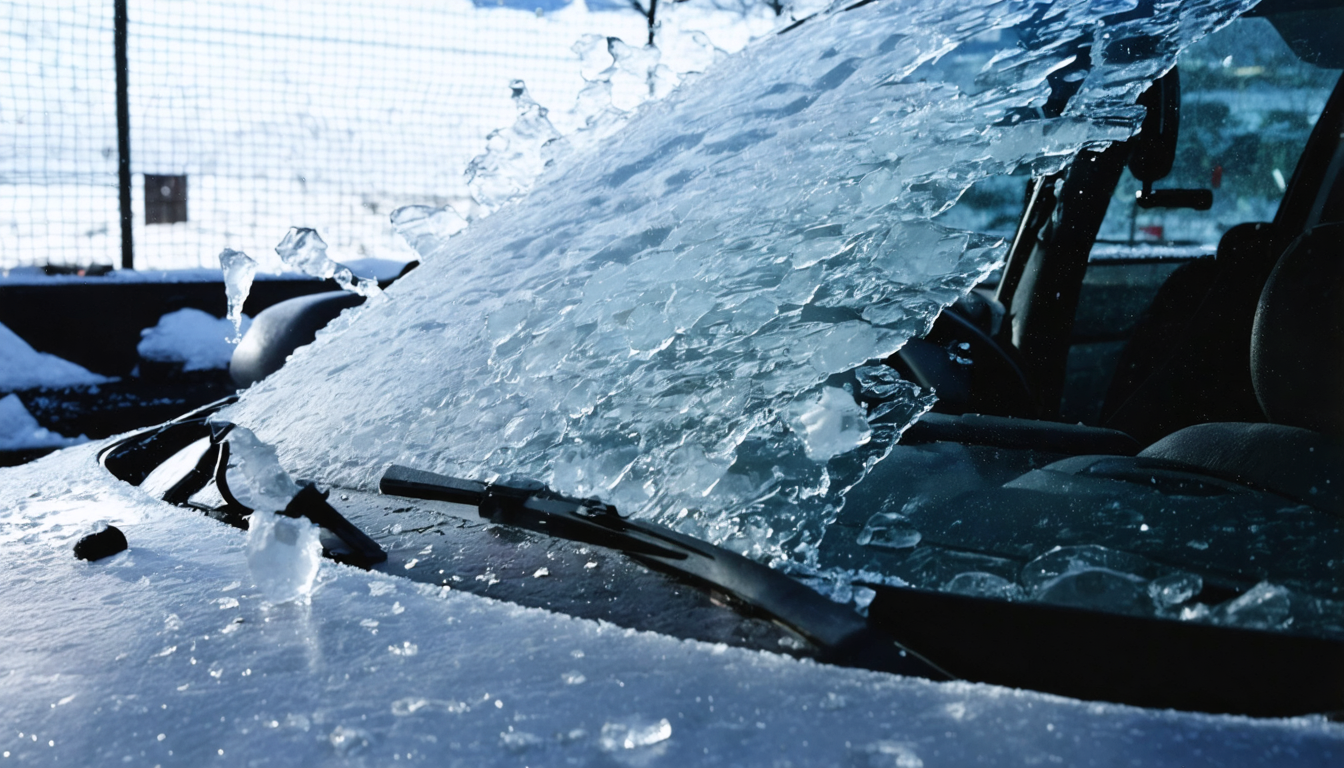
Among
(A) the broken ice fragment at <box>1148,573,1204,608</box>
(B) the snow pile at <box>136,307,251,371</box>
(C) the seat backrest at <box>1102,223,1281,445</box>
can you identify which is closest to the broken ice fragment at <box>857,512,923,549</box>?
(A) the broken ice fragment at <box>1148,573,1204,608</box>

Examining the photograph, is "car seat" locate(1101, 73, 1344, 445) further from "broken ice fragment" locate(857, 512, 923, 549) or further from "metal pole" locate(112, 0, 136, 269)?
"metal pole" locate(112, 0, 136, 269)

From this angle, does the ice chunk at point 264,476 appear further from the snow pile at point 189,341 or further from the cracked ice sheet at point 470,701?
the snow pile at point 189,341

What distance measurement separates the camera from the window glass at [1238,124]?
168 cm

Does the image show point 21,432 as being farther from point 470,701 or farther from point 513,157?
point 470,701

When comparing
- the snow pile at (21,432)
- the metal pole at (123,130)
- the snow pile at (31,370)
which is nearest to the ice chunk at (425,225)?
the snow pile at (21,432)

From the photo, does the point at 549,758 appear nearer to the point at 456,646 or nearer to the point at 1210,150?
the point at 456,646

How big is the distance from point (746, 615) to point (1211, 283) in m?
1.38

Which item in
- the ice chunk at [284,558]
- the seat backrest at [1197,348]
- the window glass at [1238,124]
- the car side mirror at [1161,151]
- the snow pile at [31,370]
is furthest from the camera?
the snow pile at [31,370]

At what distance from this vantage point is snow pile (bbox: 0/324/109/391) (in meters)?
4.89

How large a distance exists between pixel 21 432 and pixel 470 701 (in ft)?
16.2

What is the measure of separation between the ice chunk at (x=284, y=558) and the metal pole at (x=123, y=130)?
218 inches

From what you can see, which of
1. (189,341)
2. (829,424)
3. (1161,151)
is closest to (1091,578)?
(829,424)

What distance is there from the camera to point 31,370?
496 centimetres

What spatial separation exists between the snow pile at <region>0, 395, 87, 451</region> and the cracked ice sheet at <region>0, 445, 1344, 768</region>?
4362 millimetres
